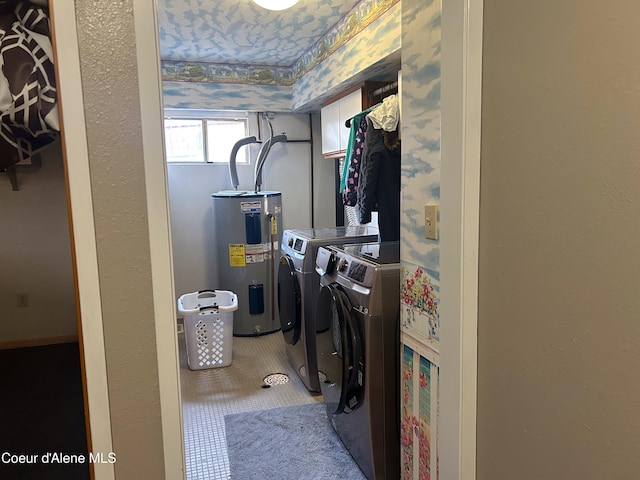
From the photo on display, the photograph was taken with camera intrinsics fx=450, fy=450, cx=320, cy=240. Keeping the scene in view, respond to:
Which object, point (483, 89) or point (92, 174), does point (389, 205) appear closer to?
point (483, 89)

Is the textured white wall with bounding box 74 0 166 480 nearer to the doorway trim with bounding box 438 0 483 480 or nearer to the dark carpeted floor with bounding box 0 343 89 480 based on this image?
the doorway trim with bounding box 438 0 483 480

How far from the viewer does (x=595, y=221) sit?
858 mm

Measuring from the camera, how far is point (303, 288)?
2.86 meters

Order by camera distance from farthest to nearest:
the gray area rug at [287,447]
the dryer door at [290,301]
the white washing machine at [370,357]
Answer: the dryer door at [290,301], the gray area rug at [287,447], the white washing machine at [370,357]

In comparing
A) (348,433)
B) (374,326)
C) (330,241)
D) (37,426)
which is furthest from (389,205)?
(37,426)

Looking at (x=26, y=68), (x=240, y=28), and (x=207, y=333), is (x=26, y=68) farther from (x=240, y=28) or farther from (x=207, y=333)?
(x=207, y=333)

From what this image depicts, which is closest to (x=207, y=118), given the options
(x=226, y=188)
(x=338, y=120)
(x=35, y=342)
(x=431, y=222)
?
(x=226, y=188)

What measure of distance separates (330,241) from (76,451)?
1.70 meters

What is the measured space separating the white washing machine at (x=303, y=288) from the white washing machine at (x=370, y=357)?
61cm

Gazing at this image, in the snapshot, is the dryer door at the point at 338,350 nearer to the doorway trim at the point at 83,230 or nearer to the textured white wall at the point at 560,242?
the textured white wall at the point at 560,242

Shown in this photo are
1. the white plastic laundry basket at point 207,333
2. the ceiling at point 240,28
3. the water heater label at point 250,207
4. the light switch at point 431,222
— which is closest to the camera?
the light switch at point 431,222

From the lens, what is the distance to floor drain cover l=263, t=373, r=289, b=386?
309cm

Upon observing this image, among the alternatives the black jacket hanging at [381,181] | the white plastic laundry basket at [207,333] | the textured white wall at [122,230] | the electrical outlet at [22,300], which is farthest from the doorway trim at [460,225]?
the electrical outlet at [22,300]

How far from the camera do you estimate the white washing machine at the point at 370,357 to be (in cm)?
190
